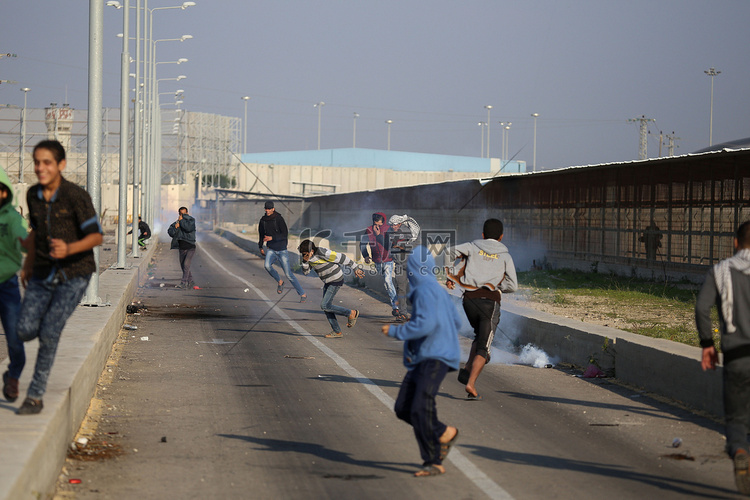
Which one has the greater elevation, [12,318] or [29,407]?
[12,318]

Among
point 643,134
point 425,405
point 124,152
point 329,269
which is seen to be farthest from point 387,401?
point 643,134

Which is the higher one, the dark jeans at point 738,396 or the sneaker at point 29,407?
the dark jeans at point 738,396

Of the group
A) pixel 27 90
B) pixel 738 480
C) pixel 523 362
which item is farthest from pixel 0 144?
pixel 738 480

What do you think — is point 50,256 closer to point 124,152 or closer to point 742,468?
point 742,468

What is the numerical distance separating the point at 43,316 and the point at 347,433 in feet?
9.05

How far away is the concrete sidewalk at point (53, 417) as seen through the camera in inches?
197

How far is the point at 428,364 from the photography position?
21.2 feet

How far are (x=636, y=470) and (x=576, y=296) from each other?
13131 mm

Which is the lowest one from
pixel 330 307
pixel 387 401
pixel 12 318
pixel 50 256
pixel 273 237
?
pixel 387 401

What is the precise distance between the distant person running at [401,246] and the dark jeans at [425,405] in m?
9.60

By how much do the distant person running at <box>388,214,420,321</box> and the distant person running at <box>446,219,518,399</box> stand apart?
21.5 ft

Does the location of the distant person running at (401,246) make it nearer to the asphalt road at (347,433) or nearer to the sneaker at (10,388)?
the asphalt road at (347,433)

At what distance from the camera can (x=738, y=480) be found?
19.1 ft

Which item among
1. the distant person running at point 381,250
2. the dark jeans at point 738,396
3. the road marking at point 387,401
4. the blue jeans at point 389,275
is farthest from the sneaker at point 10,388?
Answer: the blue jeans at point 389,275
